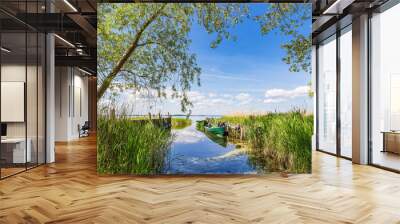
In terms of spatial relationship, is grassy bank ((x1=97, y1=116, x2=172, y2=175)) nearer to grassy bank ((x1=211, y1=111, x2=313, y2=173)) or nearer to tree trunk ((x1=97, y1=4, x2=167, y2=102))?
tree trunk ((x1=97, y1=4, x2=167, y2=102))

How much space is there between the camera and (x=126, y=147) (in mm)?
6074

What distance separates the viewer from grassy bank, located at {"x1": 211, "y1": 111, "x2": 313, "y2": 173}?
242 inches

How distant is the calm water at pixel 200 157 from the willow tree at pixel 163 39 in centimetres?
49

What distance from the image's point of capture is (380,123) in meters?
7.07

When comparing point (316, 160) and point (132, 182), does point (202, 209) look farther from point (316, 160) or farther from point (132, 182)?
point (316, 160)

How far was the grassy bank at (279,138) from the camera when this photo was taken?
6.15 meters

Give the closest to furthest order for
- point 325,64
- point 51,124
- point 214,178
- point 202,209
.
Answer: point 202,209
point 214,178
point 51,124
point 325,64

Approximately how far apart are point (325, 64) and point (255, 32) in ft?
14.3

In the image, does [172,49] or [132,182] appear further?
[172,49]

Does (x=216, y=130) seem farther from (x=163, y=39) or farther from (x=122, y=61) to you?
(x=122, y=61)

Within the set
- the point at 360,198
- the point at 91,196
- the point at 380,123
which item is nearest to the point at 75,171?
the point at 91,196

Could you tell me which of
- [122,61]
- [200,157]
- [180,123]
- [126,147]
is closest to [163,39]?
[122,61]

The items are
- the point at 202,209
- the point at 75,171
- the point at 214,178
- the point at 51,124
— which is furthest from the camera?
the point at 51,124

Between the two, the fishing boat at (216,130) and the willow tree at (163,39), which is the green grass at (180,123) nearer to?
the willow tree at (163,39)
